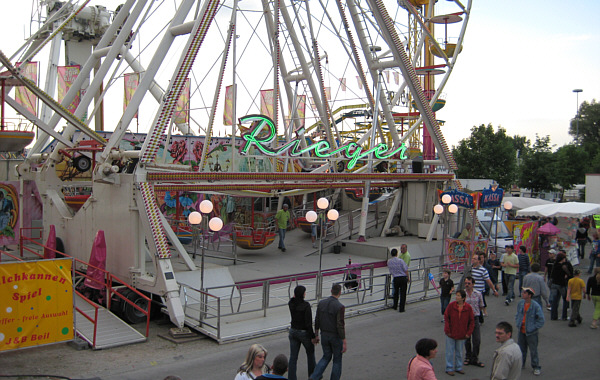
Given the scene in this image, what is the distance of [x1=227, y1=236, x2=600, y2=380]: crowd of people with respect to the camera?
22.6 ft

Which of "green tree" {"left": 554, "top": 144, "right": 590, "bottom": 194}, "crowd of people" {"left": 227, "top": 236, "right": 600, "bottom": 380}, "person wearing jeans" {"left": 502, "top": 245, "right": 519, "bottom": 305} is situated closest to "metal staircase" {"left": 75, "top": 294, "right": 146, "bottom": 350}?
"crowd of people" {"left": 227, "top": 236, "right": 600, "bottom": 380}

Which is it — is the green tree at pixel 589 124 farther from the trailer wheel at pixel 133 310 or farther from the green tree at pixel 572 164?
the trailer wheel at pixel 133 310

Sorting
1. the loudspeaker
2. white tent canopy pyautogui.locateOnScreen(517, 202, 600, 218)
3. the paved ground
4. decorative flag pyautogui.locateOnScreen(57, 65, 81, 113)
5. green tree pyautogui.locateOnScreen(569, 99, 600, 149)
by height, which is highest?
green tree pyautogui.locateOnScreen(569, 99, 600, 149)

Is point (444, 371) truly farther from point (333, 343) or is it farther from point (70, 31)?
point (70, 31)

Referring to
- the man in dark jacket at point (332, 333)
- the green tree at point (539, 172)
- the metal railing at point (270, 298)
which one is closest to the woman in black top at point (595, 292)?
the metal railing at point (270, 298)

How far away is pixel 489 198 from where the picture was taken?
747 inches

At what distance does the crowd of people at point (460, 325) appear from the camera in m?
6.89

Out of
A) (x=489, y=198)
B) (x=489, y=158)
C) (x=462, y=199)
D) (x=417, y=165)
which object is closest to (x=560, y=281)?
(x=489, y=198)

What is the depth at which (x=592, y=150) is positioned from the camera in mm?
74312

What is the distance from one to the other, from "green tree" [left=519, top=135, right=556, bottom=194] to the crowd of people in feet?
123

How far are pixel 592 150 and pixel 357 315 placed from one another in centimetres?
Result: 7053

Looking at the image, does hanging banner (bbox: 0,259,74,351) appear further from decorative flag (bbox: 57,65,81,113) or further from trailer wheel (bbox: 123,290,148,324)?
decorative flag (bbox: 57,65,81,113)

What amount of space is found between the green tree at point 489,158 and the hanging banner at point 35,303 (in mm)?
45129

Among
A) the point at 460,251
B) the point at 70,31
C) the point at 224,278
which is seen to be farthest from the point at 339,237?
the point at 70,31
